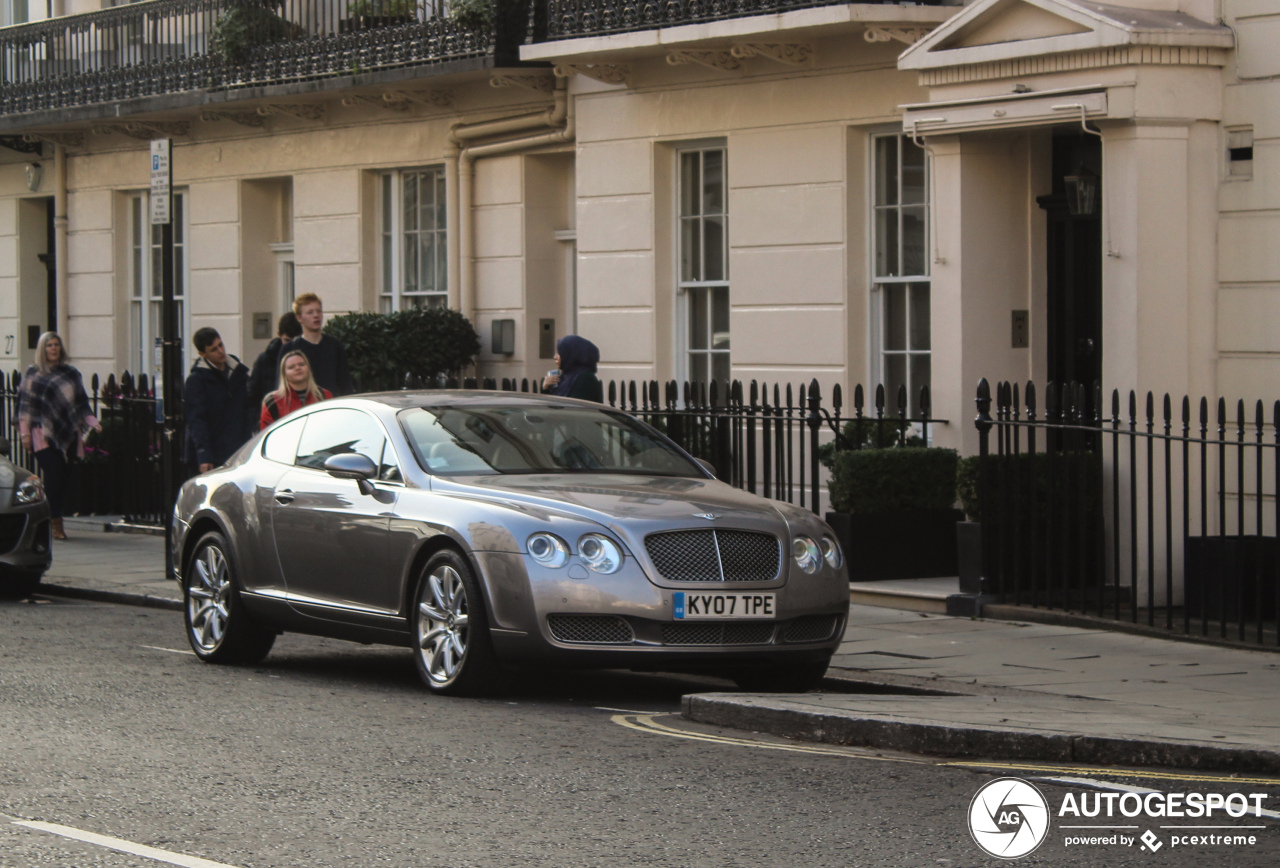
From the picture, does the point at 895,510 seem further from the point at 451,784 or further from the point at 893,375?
the point at 451,784

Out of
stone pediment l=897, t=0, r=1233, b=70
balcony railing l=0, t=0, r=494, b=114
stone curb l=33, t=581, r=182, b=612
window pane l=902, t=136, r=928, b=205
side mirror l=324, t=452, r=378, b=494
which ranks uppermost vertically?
balcony railing l=0, t=0, r=494, b=114

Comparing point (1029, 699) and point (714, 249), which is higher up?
point (714, 249)

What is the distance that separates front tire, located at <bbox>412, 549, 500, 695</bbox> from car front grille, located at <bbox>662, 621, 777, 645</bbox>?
2.90 feet

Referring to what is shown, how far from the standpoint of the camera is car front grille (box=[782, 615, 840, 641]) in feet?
31.3

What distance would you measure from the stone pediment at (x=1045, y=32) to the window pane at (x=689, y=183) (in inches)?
155

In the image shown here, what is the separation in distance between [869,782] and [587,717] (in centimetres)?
196

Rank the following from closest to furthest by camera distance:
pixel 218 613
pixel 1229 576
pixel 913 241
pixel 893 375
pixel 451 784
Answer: pixel 451 784 → pixel 218 613 → pixel 1229 576 → pixel 913 241 → pixel 893 375

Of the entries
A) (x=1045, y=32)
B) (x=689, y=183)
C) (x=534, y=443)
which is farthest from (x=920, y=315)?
(x=534, y=443)

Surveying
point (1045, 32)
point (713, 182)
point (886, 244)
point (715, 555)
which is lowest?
point (715, 555)

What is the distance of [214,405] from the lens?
15.6 meters

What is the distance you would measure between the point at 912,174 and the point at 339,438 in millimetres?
7059

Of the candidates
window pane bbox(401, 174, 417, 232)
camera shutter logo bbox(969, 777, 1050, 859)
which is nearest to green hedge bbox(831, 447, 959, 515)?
camera shutter logo bbox(969, 777, 1050, 859)

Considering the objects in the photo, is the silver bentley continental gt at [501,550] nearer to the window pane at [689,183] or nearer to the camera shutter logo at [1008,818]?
the camera shutter logo at [1008,818]

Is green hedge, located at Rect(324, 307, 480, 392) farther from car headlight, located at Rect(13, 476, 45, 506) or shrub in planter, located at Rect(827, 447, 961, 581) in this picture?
shrub in planter, located at Rect(827, 447, 961, 581)
